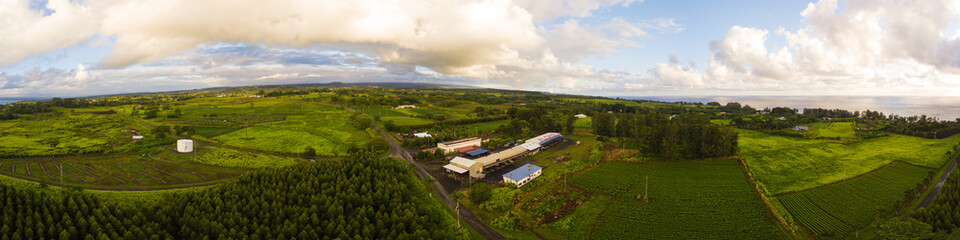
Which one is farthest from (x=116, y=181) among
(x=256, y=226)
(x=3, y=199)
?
(x=256, y=226)

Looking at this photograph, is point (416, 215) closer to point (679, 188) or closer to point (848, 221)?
point (679, 188)

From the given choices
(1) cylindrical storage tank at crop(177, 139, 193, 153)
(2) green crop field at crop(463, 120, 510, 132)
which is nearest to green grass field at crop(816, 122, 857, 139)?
(2) green crop field at crop(463, 120, 510, 132)

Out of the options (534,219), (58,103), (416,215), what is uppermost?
(58,103)

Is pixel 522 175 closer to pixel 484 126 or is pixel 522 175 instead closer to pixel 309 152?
pixel 309 152

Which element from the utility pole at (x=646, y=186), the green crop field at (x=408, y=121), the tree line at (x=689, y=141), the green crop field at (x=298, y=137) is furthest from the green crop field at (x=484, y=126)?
the utility pole at (x=646, y=186)

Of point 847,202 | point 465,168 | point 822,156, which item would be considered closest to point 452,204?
point 465,168

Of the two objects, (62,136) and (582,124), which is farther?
(582,124)

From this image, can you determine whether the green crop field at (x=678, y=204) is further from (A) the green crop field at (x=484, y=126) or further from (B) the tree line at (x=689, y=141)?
(A) the green crop field at (x=484, y=126)
